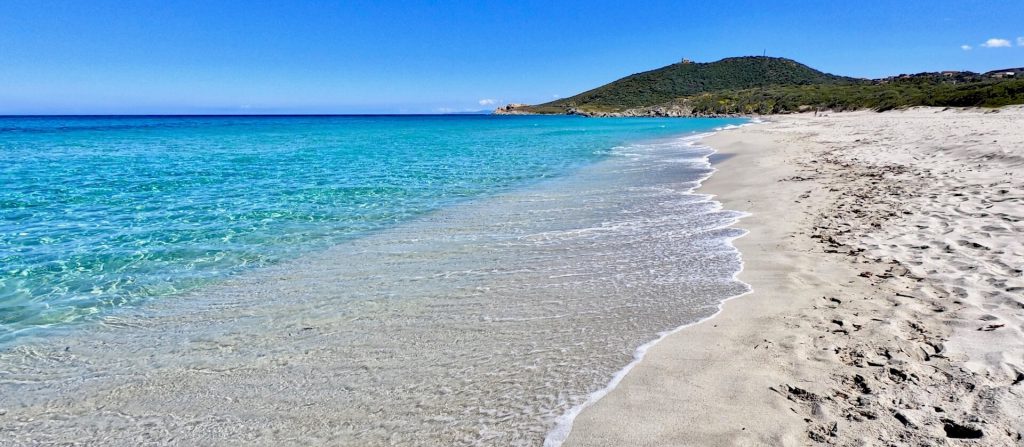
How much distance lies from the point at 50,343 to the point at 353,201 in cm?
911

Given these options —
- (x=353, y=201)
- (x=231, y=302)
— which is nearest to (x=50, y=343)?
(x=231, y=302)

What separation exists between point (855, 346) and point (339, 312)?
5522 mm

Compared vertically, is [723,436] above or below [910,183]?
below

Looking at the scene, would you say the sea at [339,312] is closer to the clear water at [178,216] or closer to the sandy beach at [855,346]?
the clear water at [178,216]

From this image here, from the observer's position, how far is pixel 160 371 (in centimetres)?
488

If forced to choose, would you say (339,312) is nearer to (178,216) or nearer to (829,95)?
(178,216)

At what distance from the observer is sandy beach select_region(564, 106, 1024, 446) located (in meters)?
3.52

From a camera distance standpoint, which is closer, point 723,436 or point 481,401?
point 723,436

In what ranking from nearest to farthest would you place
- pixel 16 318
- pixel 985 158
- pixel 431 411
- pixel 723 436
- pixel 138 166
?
pixel 723 436 < pixel 431 411 < pixel 16 318 < pixel 985 158 < pixel 138 166

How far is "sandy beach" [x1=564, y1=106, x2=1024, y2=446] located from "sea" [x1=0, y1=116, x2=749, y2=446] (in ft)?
1.40

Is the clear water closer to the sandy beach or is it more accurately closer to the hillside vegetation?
the sandy beach

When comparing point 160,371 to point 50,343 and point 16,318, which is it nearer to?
point 50,343

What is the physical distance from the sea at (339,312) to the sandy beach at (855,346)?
427 mm

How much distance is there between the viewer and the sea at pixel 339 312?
405 centimetres
